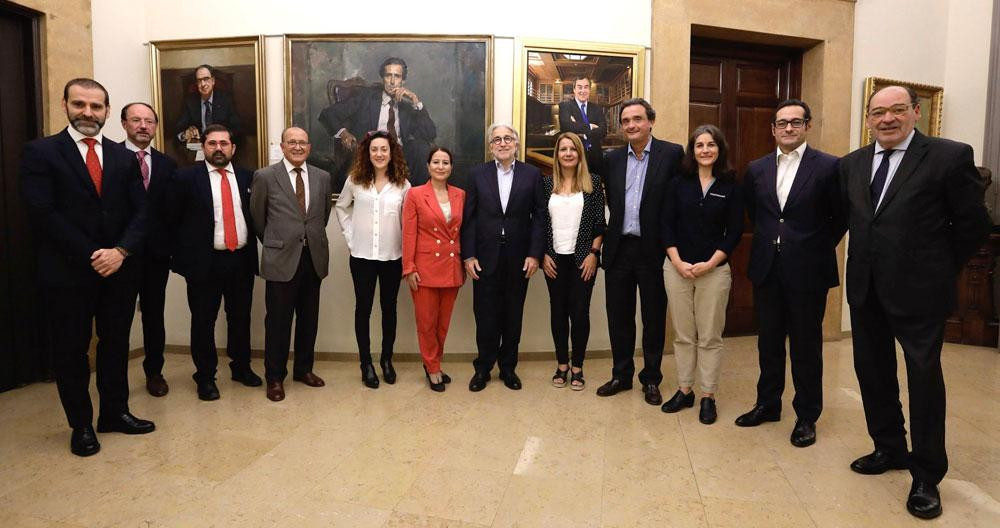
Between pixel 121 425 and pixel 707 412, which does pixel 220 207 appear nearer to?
pixel 121 425

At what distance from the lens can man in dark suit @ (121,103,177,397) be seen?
11.5 ft

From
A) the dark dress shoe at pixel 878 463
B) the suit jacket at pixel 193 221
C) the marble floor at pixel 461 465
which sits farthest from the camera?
the suit jacket at pixel 193 221

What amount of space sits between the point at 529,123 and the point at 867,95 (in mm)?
3237

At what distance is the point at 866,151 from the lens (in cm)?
265

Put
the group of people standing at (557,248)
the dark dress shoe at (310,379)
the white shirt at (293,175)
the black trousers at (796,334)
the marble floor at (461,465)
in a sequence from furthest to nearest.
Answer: the dark dress shoe at (310,379) → the white shirt at (293,175) → the black trousers at (796,334) → the group of people standing at (557,248) → the marble floor at (461,465)

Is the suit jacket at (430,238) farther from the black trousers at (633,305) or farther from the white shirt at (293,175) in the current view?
the black trousers at (633,305)

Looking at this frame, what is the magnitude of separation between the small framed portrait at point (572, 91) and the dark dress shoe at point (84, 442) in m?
3.30

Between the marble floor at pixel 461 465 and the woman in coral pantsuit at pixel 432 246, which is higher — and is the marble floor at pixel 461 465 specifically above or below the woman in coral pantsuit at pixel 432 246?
below

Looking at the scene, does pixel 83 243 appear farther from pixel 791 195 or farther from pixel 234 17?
pixel 791 195

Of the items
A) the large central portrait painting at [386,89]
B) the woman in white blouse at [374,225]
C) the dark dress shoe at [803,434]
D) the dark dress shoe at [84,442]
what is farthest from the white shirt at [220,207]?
the dark dress shoe at [803,434]

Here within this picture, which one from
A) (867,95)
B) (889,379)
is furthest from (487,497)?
(867,95)

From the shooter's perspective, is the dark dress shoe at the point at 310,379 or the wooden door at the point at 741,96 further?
the wooden door at the point at 741,96

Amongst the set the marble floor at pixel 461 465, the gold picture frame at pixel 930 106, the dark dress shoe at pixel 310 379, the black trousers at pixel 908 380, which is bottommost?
the marble floor at pixel 461 465

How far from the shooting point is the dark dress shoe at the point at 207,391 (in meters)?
3.67
